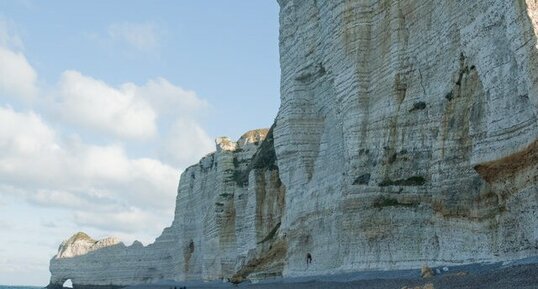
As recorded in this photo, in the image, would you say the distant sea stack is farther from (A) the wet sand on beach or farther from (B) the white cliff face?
(A) the wet sand on beach

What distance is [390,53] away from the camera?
26188mm

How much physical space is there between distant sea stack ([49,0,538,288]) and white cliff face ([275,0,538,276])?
53 mm

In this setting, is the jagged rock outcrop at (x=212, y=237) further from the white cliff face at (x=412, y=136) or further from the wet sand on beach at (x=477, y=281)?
the wet sand on beach at (x=477, y=281)

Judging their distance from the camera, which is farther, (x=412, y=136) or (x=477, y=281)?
(x=412, y=136)

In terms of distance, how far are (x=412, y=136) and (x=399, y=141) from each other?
2.73ft

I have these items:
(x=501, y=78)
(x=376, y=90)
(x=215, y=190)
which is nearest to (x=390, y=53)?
(x=376, y=90)

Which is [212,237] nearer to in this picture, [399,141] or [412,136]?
[399,141]

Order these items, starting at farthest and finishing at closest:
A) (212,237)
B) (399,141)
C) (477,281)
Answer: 1. (212,237)
2. (399,141)
3. (477,281)

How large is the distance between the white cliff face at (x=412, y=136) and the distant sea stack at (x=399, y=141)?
53 millimetres

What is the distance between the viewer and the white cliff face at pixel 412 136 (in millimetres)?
17609

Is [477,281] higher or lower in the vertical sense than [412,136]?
lower

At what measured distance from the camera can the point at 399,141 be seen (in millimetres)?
24344

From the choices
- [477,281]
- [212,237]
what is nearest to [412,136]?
[477,281]

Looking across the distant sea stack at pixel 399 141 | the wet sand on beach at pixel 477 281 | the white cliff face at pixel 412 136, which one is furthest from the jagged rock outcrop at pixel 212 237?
the wet sand on beach at pixel 477 281
